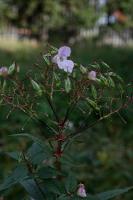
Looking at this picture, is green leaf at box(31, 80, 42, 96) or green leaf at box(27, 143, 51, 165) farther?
green leaf at box(27, 143, 51, 165)

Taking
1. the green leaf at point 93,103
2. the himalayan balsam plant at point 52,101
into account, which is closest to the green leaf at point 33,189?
the himalayan balsam plant at point 52,101

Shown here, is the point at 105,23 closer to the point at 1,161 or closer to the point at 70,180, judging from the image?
the point at 1,161

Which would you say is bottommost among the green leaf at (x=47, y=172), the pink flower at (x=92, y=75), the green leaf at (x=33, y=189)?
the green leaf at (x=33, y=189)

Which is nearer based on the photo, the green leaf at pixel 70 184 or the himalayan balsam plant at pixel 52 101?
the himalayan balsam plant at pixel 52 101

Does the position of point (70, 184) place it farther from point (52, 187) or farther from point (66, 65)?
point (66, 65)

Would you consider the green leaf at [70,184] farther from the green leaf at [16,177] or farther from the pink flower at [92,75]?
the pink flower at [92,75]

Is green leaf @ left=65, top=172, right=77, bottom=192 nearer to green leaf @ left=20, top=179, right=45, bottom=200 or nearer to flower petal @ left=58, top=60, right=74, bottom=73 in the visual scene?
green leaf @ left=20, top=179, right=45, bottom=200

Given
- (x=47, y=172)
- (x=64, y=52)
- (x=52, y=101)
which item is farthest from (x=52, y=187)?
(x=64, y=52)

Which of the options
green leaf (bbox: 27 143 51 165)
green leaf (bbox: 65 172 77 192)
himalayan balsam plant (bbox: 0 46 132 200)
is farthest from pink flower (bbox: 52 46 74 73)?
green leaf (bbox: 65 172 77 192)

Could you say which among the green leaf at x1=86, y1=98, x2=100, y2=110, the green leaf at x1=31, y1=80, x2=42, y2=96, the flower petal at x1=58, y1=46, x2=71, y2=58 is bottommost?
the green leaf at x1=86, y1=98, x2=100, y2=110
